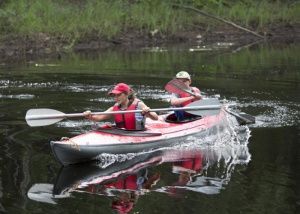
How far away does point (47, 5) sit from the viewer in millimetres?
26359

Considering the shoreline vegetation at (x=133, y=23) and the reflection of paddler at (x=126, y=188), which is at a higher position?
the shoreline vegetation at (x=133, y=23)

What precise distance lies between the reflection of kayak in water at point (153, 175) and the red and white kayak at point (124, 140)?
0.45ft

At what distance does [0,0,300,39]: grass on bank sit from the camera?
977 inches

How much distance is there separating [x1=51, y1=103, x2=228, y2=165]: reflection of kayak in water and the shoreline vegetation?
13814mm

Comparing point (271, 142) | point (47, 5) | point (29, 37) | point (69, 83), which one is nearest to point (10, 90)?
point (69, 83)

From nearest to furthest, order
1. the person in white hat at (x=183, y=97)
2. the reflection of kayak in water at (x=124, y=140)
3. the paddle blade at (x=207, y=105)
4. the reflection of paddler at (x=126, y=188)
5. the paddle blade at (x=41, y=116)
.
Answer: the reflection of paddler at (x=126, y=188), the reflection of kayak in water at (x=124, y=140), the paddle blade at (x=41, y=116), the paddle blade at (x=207, y=105), the person in white hat at (x=183, y=97)

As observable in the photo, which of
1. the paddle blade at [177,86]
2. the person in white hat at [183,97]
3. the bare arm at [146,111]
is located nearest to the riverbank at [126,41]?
the person in white hat at [183,97]

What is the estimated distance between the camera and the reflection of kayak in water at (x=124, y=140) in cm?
850

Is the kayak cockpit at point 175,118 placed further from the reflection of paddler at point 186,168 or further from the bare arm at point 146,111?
the reflection of paddler at point 186,168

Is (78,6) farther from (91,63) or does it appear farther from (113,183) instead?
(113,183)

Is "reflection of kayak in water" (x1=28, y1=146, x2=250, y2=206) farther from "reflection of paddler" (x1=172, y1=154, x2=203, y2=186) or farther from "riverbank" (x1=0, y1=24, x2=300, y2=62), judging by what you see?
"riverbank" (x1=0, y1=24, x2=300, y2=62)

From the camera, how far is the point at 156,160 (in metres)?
8.90

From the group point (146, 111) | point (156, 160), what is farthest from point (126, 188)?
point (146, 111)

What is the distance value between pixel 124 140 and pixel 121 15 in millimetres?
18922
